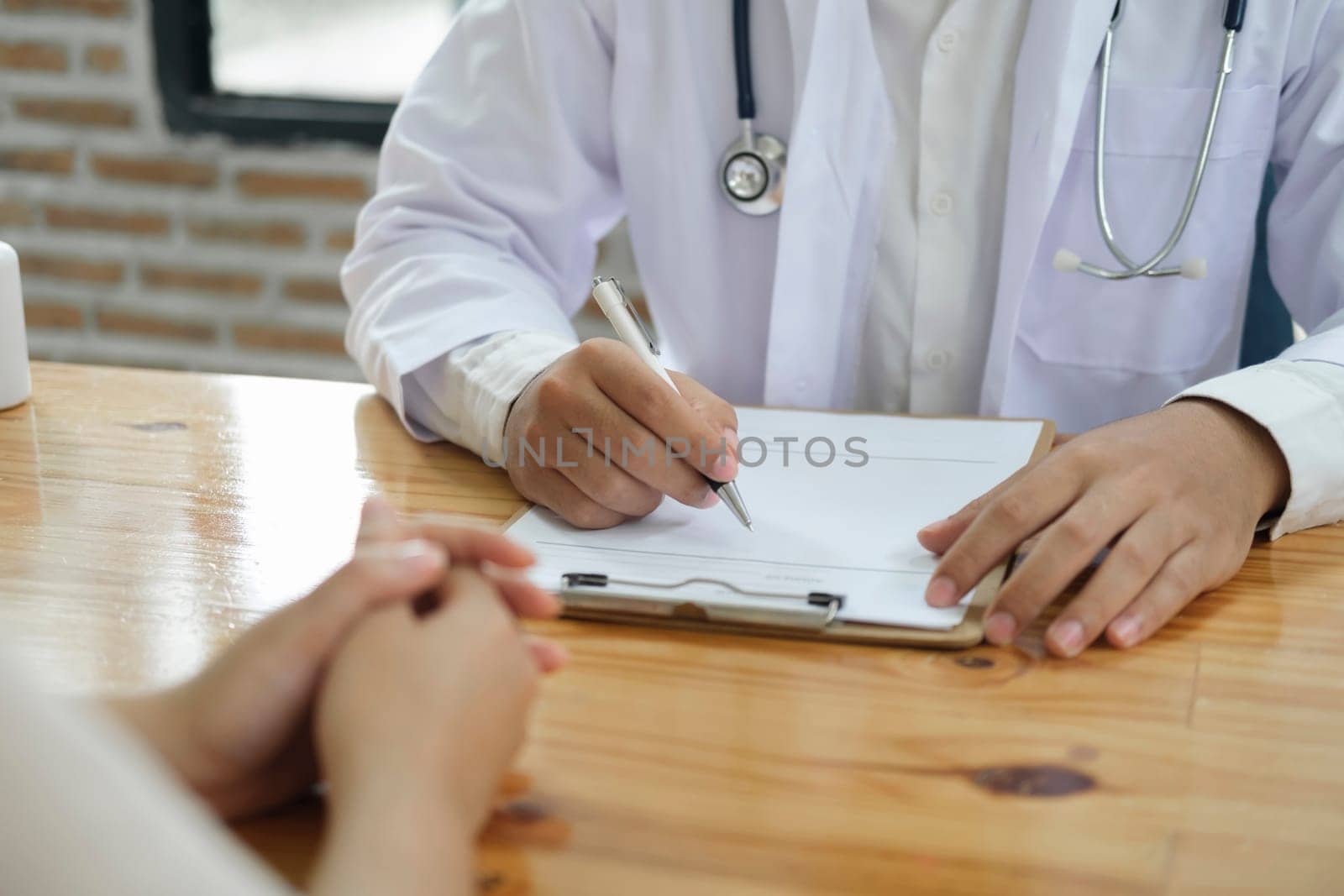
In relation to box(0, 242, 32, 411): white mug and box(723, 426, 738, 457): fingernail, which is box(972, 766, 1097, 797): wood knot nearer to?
box(723, 426, 738, 457): fingernail

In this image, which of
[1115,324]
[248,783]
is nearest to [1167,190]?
[1115,324]

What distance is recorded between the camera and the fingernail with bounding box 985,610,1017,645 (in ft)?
1.99

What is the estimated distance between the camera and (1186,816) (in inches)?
18.6

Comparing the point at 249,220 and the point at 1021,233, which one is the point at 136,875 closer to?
the point at 1021,233

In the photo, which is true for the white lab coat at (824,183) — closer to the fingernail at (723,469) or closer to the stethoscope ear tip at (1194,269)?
the stethoscope ear tip at (1194,269)

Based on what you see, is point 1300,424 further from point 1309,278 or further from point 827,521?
point 1309,278

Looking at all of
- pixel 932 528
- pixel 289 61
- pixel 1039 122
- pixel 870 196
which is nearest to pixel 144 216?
pixel 289 61

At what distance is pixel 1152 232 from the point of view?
44.2 inches

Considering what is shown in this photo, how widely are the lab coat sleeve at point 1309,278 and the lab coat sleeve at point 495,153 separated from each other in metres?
0.57

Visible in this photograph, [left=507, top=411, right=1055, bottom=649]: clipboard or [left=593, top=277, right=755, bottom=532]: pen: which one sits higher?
[left=593, top=277, right=755, bottom=532]: pen

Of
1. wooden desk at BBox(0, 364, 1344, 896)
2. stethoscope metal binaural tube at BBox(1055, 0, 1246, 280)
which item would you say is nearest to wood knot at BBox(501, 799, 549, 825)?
wooden desk at BBox(0, 364, 1344, 896)

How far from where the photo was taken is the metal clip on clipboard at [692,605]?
2.03ft

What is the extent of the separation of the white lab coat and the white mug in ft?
0.86

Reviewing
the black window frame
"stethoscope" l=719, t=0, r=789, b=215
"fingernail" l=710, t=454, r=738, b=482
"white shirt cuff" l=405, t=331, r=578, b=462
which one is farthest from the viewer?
the black window frame
